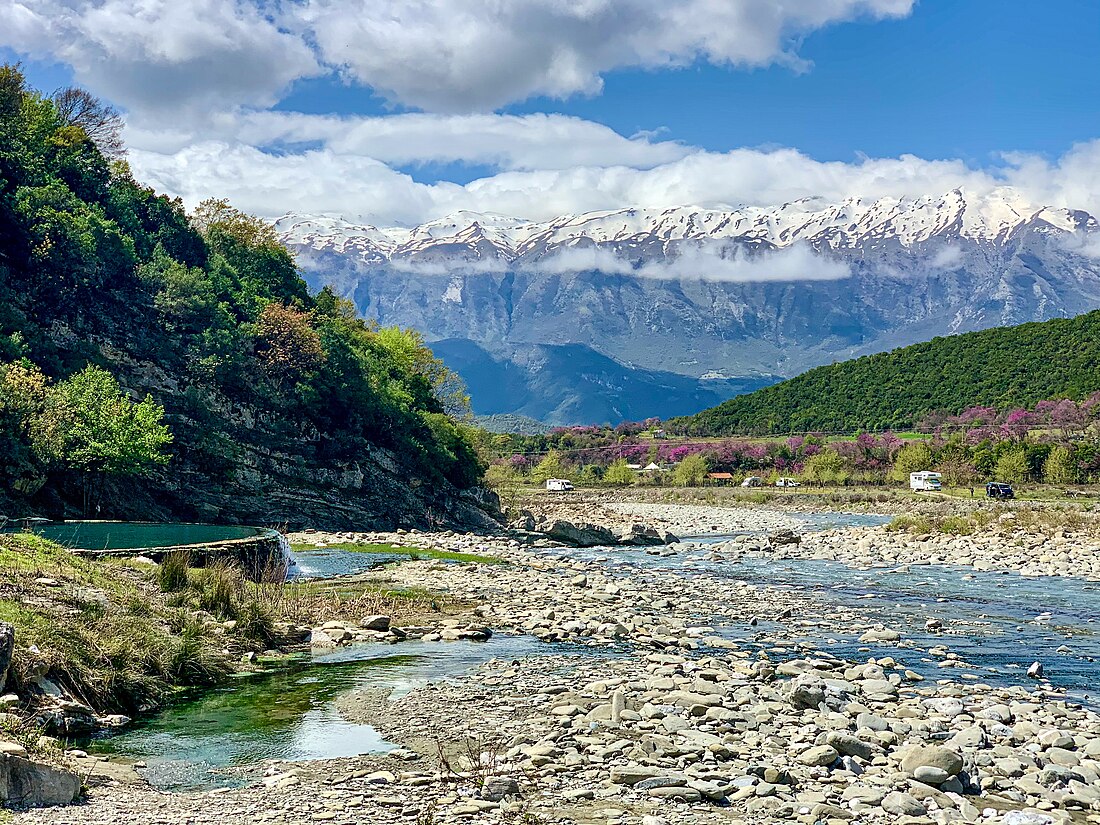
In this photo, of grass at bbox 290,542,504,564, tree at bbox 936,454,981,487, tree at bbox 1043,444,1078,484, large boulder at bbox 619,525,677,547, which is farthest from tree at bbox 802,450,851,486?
grass at bbox 290,542,504,564

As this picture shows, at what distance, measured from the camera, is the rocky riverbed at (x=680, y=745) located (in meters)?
11.2

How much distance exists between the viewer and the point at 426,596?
3070 centimetres

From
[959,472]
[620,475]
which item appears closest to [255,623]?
[959,472]

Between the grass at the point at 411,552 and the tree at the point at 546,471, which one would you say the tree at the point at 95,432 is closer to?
the grass at the point at 411,552

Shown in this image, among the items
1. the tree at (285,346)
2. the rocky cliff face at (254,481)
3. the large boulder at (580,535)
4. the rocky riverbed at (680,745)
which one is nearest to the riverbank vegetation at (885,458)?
the rocky cliff face at (254,481)

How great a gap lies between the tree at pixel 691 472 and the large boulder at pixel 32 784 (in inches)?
5366

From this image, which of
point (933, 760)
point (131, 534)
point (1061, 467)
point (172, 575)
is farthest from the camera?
point (1061, 467)

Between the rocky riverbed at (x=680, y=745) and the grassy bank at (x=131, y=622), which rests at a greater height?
the grassy bank at (x=131, y=622)

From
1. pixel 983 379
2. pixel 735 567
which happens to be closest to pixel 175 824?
pixel 735 567

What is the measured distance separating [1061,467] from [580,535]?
71.1 metres

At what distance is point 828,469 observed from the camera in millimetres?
131500

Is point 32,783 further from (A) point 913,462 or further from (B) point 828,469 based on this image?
(B) point 828,469

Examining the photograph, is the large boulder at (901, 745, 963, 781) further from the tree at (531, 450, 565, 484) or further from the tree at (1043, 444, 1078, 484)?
the tree at (531, 450, 565, 484)

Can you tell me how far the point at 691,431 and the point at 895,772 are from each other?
18873 centimetres
